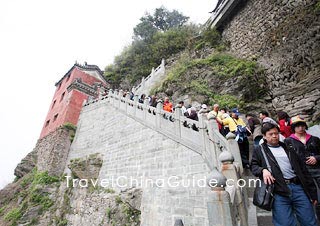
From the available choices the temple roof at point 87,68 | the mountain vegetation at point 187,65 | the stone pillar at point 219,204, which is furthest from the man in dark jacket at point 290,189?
the temple roof at point 87,68

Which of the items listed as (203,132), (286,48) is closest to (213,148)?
(203,132)

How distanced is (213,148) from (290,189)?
307 cm

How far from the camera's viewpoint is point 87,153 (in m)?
13.6

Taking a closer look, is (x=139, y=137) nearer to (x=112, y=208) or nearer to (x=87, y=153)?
(x=112, y=208)

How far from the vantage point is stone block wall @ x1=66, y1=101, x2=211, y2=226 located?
20.7ft

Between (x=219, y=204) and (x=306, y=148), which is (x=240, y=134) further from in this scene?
(x=219, y=204)

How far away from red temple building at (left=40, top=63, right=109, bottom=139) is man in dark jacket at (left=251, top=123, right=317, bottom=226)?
16673 millimetres

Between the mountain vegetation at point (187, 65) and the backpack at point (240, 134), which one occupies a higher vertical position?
the mountain vegetation at point (187, 65)

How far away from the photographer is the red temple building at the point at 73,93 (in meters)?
17.7

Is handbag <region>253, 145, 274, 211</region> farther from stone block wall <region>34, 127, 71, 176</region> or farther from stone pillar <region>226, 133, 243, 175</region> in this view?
stone block wall <region>34, 127, 71, 176</region>

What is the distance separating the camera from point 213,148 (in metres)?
5.69

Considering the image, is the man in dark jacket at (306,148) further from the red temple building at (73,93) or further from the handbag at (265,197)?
the red temple building at (73,93)

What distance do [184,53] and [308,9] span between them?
30.8 ft

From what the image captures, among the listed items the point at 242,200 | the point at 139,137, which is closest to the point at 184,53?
the point at 139,137
